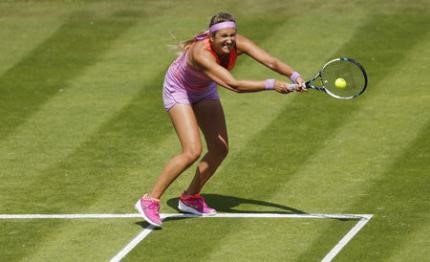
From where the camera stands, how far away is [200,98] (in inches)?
621

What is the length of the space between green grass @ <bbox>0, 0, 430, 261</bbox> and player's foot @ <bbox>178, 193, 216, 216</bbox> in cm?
22

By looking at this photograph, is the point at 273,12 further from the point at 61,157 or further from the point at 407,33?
the point at 61,157

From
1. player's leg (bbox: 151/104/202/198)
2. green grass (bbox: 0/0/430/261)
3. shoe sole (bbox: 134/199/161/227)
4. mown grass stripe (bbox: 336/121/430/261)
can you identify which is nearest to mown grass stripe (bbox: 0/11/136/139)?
green grass (bbox: 0/0/430/261)

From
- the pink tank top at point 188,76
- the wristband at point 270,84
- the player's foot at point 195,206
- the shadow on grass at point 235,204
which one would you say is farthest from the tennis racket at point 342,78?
the player's foot at point 195,206

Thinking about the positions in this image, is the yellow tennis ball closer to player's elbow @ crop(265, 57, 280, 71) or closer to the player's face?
player's elbow @ crop(265, 57, 280, 71)

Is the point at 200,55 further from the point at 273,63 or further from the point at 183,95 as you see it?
the point at 273,63

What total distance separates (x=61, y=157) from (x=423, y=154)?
475 cm

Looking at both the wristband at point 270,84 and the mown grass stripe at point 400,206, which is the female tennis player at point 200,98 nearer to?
the wristband at point 270,84

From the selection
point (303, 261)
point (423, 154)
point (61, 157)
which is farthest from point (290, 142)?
point (303, 261)

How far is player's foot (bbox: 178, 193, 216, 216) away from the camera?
16.0m

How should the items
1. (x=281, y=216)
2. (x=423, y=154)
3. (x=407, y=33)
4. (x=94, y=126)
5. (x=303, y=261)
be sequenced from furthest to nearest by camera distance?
1. (x=407, y=33)
2. (x=94, y=126)
3. (x=423, y=154)
4. (x=281, y=216)
5. (x=303, y=261)

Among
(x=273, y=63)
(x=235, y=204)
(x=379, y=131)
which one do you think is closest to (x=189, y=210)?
(x=235, y=204)

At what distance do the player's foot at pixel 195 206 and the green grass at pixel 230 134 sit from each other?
0.22 meters

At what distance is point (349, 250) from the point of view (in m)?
14.5
